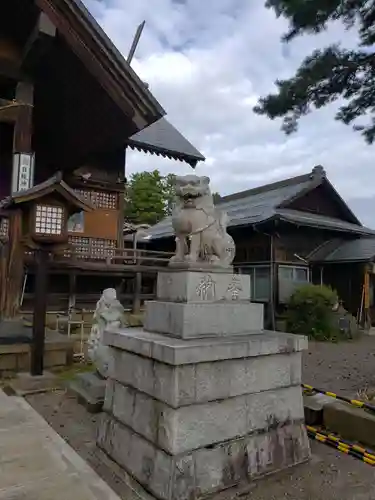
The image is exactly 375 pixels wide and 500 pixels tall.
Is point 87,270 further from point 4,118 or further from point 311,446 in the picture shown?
point 311,446

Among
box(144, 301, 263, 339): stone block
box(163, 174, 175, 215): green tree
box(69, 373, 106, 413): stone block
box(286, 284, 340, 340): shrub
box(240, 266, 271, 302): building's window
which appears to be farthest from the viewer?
box(163, 174, 175, 215): green tree

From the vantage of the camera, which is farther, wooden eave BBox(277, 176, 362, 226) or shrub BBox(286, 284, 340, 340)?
wooden eave BBox(277, 176, 362, 226)

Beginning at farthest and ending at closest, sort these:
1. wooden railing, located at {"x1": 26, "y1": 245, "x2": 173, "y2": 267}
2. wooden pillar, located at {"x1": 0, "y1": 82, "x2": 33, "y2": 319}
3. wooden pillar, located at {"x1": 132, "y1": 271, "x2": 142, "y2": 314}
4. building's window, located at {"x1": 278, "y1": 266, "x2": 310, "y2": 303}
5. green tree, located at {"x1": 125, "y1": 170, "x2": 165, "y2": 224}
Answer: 1. green tree, located at {"x1": 125, "y1": 170, "x2": 165, "y2": 224}
2. building's window, located at {"x1": 278, "y1": 266, "x2": 310, "y2": 303}
3. wooden pillar, located at {"x1": 132, "y1": 271, "x2": 142, "y2": 314}
4. wooden railing, located at {"x1": 26, "y1": 245, "x2": 173, "y2": 267}
5. wooden pillar, located at {"x1": 0, "y1": 82, "x2": 33, "y2": 319}

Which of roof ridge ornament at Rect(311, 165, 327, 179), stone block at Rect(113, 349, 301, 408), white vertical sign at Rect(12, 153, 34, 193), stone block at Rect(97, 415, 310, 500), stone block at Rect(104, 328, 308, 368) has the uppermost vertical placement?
roof ridge ornament at Rect(311, 165, 327, 179)

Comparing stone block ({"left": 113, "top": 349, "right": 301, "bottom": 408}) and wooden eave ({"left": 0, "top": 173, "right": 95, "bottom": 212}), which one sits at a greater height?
wooden eave ({"left": 0, "top": 173, "right": 95, "bottom": 212})

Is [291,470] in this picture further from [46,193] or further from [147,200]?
[147,200]

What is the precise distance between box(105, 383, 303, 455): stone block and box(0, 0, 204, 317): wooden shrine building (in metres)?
4.34

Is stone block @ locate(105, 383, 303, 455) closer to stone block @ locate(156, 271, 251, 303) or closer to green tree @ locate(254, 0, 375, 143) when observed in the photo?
stone block @ locate(156, 271, 251, 303)

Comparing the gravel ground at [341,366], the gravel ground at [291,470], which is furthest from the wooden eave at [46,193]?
the gravel ground at [341,366]

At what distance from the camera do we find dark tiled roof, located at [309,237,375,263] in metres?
14.3

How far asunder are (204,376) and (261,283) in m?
11.7

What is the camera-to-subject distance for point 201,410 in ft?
9.84

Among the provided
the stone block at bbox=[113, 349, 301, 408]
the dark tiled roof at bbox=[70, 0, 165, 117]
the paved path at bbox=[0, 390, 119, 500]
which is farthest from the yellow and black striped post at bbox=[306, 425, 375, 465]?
the dark tiled roof at bbox=[70, 0, 165, 117]

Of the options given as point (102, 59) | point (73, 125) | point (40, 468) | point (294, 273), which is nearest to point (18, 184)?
point (102, 59)
